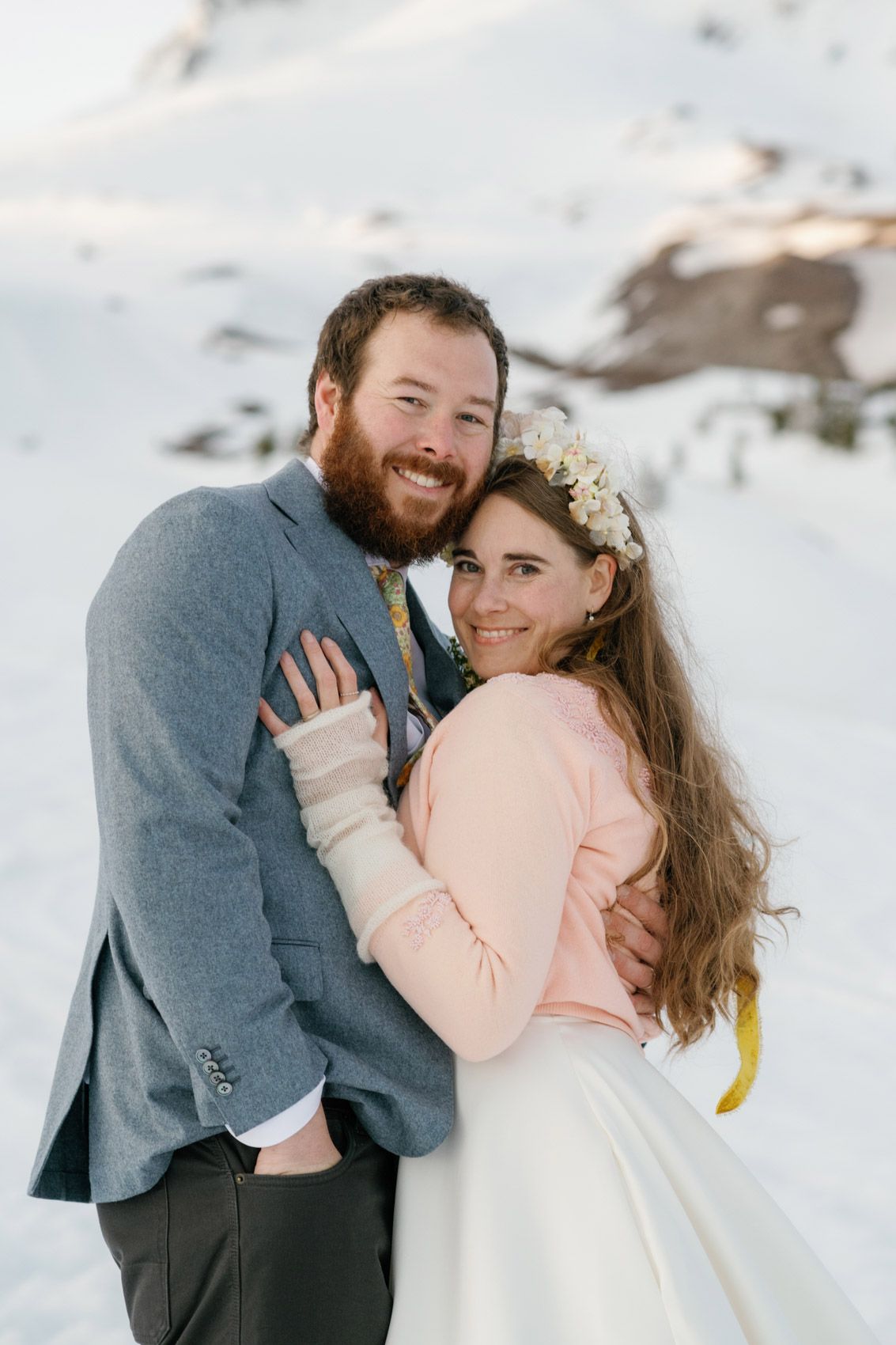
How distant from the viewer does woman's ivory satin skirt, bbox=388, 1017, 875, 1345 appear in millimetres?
1649

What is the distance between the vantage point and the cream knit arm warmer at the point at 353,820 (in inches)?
68.7

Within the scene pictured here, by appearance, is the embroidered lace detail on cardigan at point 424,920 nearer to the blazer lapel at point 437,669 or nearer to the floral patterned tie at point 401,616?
the floral patterned tie at point 401,616

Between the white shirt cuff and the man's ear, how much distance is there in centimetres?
109

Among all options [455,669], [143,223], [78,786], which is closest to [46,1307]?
[455,669]

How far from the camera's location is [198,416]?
15000 mm

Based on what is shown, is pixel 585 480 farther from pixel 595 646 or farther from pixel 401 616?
pixel 401 616

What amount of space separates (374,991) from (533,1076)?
10.6 inches

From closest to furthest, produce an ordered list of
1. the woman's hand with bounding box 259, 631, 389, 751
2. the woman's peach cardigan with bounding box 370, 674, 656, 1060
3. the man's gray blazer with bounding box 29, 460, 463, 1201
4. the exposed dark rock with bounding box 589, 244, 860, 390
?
1. the man's gray blazer with bounding box 29, 460, 463, 1201
2. the woman's peach cardigan with bounding box 370, 674, 656, 1060
3. the woman's hand with bounding box 259, 631, 389, 751
4. the exposed dark rock with bounding box 589, 244, 860, 390

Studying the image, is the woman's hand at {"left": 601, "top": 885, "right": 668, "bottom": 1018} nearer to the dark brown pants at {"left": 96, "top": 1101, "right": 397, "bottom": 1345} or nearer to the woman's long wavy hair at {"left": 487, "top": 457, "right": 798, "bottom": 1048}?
the woman's long wavy hair at {"left": 487, "top": 457, "right": 798, "bottom": 1048}

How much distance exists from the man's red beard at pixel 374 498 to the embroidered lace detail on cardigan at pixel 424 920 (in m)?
0.62

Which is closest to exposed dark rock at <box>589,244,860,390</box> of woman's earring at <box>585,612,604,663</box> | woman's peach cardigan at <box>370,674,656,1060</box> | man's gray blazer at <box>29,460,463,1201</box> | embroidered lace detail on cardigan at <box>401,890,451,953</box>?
woman's earring at <box>585,612,604,663</box>

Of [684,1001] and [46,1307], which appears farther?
[46,1307]

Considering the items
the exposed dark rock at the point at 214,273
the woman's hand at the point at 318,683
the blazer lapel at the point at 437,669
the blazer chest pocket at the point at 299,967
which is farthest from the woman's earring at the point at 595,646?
the exposed dark rock at the point at 214,273

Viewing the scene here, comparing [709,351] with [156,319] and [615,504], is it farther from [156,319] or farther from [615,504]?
[615,504]
